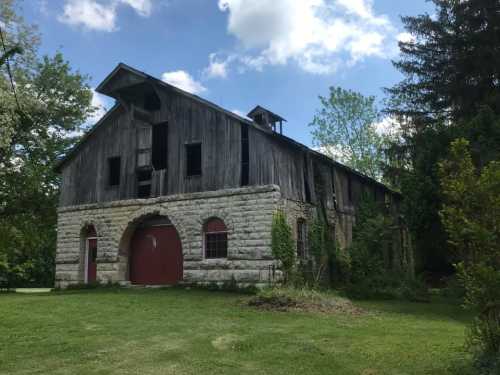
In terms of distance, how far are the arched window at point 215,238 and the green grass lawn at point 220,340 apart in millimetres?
4702

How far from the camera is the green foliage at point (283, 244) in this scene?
1712cm

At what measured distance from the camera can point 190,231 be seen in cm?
1908

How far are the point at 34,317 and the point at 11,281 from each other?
70.9 ft

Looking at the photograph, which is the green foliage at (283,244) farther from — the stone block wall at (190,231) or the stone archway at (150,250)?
the stone archway at (150,250)

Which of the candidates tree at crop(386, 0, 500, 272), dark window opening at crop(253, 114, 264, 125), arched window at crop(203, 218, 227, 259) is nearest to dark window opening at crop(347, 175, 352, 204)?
tree at crop(386, 0, 500, 272)

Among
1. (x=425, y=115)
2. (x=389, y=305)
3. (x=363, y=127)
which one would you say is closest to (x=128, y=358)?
(x=389, y=305)

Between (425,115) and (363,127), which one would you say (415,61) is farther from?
(363,127)

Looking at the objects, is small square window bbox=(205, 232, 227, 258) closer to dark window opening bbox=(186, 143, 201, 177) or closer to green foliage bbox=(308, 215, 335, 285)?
dark window opening bbox=(186, 143, 201, 177)

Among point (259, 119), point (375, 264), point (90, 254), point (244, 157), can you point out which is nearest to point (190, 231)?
point (244, 157)

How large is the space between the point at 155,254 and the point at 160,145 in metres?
4.76

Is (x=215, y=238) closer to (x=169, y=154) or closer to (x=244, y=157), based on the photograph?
(x=244, y=157)

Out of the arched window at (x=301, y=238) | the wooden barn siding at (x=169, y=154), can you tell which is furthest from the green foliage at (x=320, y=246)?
the wooden barn siding at (x=169, y=154)

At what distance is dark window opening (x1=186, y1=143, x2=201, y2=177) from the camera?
19828 millimetres

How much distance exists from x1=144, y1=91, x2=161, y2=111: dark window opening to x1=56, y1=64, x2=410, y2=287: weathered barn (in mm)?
60
